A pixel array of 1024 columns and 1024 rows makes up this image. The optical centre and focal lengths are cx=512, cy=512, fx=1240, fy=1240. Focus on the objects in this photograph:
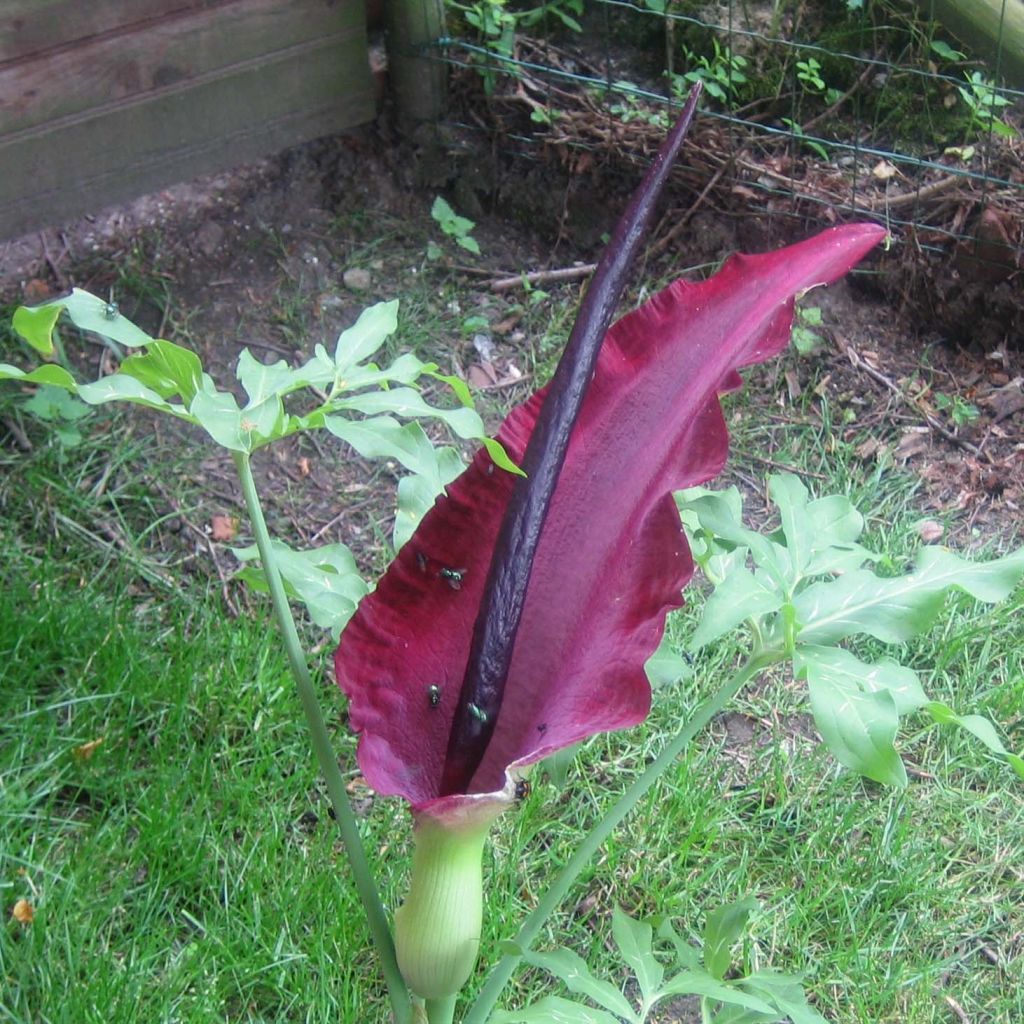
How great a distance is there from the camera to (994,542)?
1971mm

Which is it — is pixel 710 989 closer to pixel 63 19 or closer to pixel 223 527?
pixel 223 527

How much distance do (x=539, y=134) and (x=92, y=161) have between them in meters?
0.82

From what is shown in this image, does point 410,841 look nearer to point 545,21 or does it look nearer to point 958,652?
point 958,652

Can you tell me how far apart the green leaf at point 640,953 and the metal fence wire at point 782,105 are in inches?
60.5

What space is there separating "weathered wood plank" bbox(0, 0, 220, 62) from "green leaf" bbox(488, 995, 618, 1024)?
5.56 feet

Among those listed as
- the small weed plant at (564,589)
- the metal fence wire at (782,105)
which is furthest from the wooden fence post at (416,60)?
the small weed plant at (564,589)

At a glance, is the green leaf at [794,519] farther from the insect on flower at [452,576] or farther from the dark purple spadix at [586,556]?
the insect on flower at [452,576]

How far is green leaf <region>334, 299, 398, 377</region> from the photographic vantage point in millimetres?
1051

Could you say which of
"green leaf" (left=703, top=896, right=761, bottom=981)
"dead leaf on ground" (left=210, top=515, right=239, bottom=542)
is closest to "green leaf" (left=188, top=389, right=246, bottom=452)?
"green leaf" (left=703, top=896, right=761, bottom=981)

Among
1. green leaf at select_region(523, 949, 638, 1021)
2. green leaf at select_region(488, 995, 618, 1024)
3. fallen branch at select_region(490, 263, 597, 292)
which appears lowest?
fallen branch at select_region(490, 263, 597, 292)

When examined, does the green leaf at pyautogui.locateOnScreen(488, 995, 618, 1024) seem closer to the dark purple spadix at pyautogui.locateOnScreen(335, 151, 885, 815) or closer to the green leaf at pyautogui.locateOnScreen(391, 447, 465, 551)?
the dark purple spadix at pyautogui.locateOnScreen(335, 151, 885, 815)

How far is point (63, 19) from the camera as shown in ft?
6.49

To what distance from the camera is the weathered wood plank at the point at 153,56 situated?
2.02 m

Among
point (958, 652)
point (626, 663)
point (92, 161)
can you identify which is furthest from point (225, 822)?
point (92, 161)
